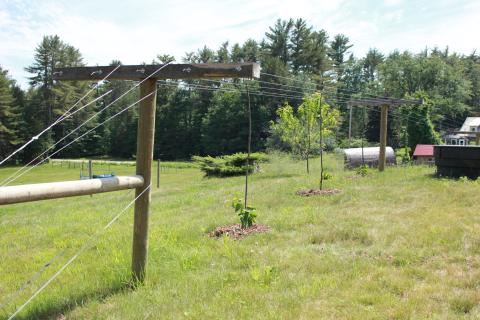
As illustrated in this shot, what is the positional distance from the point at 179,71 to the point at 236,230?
2803mm

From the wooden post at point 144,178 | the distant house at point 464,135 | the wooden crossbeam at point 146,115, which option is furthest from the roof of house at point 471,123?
the wooden post at point 144,178

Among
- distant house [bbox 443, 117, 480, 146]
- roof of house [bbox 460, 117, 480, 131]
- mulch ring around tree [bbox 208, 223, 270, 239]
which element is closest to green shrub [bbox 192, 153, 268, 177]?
mulch ring around tree [bbox 208, 223, 270, 239]

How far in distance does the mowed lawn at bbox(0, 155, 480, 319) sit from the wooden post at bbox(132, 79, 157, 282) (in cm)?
22

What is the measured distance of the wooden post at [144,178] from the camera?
4516 millimetres

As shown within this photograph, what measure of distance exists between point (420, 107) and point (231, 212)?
30.7 metres

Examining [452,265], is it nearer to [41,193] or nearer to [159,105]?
[41,193]

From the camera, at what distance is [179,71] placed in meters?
4.48

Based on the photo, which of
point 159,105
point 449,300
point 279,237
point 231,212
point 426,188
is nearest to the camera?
point 449,300

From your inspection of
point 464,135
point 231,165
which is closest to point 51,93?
point 231,165

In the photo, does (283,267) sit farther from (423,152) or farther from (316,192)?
(423,152)

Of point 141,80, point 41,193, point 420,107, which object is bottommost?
point 41,193

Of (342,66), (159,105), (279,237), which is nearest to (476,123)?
(342,66)

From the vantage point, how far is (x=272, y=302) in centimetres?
383

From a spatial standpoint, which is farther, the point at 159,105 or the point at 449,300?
the point at 159,105
